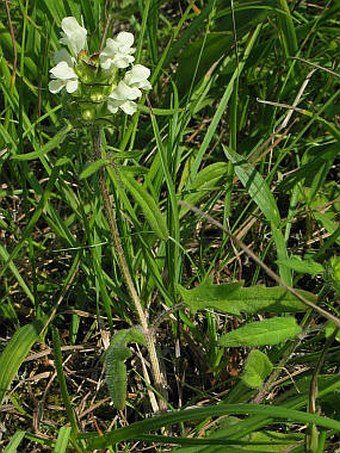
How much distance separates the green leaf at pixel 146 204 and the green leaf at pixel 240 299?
0.73 feet

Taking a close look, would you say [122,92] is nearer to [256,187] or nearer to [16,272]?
[256,187]

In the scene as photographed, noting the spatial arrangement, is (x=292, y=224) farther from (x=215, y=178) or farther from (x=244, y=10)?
(x=244, y=10)

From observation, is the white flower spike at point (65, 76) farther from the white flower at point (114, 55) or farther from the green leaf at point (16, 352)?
the green leaf at point (16, 352)

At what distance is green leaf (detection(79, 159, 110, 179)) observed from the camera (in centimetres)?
210

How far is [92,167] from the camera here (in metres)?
→ 2.13

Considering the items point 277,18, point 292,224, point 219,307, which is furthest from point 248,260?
point 277,18

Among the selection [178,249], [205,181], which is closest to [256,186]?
[205,181]

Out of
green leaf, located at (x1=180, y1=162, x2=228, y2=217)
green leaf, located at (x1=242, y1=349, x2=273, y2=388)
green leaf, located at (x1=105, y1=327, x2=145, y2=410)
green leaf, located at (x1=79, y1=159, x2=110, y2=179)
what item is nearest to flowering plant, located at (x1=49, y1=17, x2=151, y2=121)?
green leaf, located at (x1=79, y1=159, x2=110, y2=179)

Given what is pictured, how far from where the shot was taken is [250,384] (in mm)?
2217

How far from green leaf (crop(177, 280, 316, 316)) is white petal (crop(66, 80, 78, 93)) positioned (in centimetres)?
72

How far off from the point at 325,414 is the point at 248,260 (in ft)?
2.77

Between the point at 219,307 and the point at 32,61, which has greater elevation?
the point at 32,61

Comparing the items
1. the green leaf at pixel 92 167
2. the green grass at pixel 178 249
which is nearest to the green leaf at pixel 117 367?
the green grass at pixel 178 249

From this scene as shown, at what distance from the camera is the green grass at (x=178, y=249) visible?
227 centimetres
